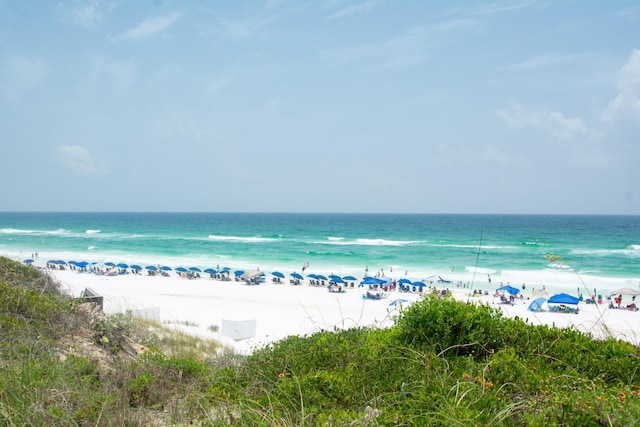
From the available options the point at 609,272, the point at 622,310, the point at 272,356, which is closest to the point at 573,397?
the point at 272,356

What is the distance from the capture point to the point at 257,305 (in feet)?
71.7

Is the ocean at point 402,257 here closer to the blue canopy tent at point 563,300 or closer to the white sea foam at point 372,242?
the white sea foam at point 372,242

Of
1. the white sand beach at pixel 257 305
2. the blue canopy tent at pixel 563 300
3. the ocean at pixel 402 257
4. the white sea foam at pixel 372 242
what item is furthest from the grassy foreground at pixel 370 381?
the white sea foam at pixel 372 242

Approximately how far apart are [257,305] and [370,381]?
19.1m

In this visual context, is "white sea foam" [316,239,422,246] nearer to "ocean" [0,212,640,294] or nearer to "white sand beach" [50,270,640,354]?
"ocean" [0,212,640,294]

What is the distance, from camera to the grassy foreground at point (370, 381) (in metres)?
2.65

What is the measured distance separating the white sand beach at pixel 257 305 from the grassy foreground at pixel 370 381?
8819mm

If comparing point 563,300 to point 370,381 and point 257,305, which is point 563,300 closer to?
point 257,305

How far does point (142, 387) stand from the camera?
3.58 meters

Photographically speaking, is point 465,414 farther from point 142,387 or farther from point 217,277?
point 217,277

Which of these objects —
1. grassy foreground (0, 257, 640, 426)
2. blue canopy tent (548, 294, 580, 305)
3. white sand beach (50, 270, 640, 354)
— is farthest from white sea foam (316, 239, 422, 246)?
grassy foreground (0, 257, 640, 426)

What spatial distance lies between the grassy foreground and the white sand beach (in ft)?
28.9

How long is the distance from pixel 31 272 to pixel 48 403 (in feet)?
20.3

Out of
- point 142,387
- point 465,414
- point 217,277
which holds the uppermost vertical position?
point 465,414
